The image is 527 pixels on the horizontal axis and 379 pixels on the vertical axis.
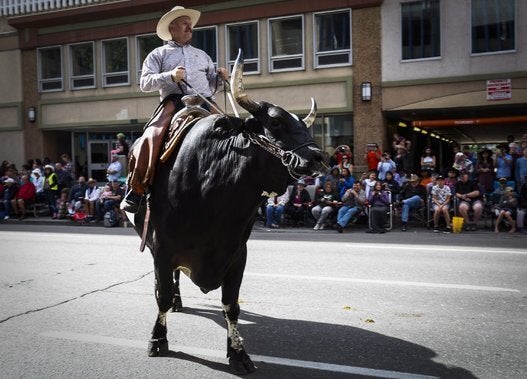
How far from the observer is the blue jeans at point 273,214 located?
16047 mm

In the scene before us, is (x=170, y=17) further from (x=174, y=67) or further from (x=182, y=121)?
(x=182, y=121)

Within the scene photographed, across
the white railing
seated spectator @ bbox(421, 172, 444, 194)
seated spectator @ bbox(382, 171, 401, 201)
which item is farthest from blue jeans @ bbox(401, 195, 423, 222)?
the white railing

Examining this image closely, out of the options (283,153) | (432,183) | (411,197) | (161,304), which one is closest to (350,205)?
(411,197)

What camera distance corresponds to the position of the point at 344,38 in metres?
20.2

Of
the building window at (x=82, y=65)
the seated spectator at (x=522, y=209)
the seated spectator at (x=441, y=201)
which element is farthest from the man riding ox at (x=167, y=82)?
the building window at (x=82, y=65)

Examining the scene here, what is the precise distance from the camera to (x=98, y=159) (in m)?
25.8

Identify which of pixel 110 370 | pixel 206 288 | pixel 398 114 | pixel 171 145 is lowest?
pixel 110 370

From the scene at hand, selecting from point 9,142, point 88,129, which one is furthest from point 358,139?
point 9,142

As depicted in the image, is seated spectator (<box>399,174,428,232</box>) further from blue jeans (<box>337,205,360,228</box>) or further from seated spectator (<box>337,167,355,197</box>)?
seated spectator (<box>337,167,355,197</box>)

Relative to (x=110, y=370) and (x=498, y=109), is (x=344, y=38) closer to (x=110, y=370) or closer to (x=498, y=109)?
(x=498, y=109)

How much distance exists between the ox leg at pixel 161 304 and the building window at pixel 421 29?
54.8 feet

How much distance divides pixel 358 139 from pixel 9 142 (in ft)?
55.6

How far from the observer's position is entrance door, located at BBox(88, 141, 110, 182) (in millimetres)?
25578

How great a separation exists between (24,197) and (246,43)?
10620 millimetres
